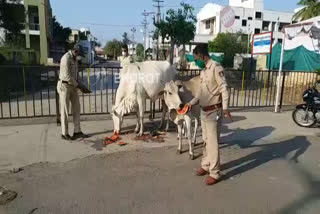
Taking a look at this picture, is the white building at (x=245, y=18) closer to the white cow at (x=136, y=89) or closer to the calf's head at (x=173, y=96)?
the white cow at (x=136, y=89)

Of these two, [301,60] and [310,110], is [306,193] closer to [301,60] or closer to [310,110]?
[310,110]

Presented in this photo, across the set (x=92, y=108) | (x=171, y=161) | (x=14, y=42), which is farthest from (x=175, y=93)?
(x=14, y=42)

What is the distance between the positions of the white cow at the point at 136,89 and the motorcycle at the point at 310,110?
3.99m

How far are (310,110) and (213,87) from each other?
184 inches

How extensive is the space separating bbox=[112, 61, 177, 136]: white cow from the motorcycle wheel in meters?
4.00

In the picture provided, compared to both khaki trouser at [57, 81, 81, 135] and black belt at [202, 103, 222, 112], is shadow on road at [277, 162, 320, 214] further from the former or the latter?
Answer: khaki trouser at [57, 81, 81, 135]

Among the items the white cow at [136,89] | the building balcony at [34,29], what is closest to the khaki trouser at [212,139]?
the white cow at [136,89]

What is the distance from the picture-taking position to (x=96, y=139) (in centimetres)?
588

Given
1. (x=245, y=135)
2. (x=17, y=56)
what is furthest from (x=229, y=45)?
(x=245, y=135)

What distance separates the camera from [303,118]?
24.3 feet

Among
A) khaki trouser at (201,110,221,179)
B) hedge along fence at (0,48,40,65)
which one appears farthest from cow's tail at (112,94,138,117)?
hedge along fence at (0,48,40,65)

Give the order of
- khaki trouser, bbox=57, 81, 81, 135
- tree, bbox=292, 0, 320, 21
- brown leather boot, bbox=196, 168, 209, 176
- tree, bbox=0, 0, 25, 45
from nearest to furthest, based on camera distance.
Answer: brown leather boot, bbox=196, 168, 209, 176, khaki trouser, bbox=57, 81, 81, 135, tree, bbox=0, 0, 25, 45, tree, bbox=292, 0, 320, 21

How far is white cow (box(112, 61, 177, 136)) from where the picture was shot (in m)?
5.89

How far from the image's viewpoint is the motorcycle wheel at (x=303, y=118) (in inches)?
288
